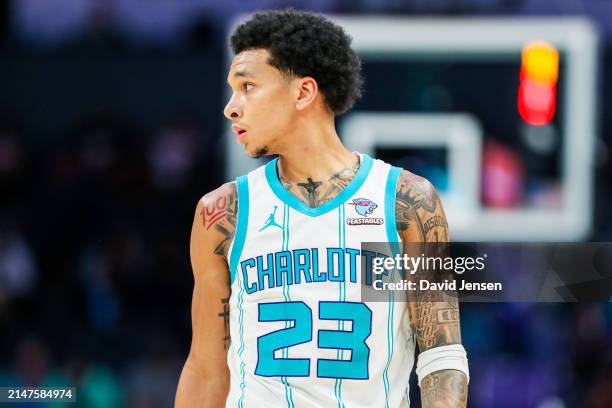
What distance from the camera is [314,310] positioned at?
368 centimetres

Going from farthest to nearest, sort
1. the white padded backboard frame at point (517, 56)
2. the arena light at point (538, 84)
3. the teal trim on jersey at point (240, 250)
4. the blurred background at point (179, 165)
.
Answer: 1. the arena light at point (538, 84)
2. the white padded backboard frame at point (517, 56)
3. the blurred background at point (179, 165)
4. the teal trim on jersey at point (240, 250)

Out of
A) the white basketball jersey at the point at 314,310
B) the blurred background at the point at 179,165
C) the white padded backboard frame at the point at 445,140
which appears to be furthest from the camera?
the white padded backboard frame at the point at 445,140

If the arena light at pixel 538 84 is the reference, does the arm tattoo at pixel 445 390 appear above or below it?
below

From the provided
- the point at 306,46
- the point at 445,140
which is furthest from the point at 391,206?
the point at 445,140

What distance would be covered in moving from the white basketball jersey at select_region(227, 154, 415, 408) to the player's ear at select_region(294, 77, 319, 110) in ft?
0.96

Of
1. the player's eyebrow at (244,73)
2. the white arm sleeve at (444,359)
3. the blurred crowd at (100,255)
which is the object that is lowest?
the white arm sleeve at (444,359)

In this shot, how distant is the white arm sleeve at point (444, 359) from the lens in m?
3.70

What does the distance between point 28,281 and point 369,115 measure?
10.7 ft

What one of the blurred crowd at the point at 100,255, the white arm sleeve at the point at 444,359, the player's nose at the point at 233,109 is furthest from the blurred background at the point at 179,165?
the player's nose at the point at 233,109

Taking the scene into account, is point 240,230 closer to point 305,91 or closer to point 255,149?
point 255,149

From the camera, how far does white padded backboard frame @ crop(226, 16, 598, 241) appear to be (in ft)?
31.7

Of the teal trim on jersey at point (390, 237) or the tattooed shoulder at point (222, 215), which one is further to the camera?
the tattooed shoulder at point (222, 215)

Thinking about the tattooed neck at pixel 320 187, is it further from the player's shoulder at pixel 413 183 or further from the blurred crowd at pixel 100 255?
the blurred crowd at pixel 100 255

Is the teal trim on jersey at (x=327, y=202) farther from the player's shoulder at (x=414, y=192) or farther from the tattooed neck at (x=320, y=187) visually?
the player's shoulder at (x=414, y=192)
